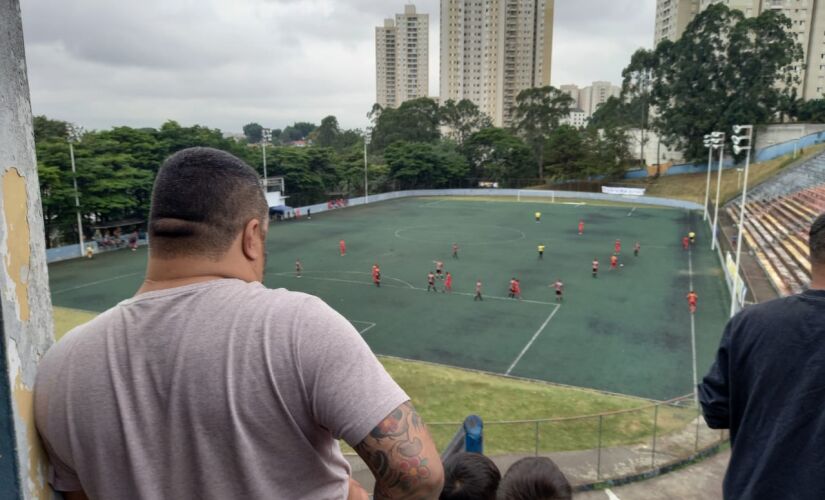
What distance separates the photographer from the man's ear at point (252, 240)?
6.62 ft

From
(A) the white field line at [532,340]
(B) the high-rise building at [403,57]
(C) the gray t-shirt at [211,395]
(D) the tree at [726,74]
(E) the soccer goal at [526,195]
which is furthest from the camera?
(B) the high-rise building at [403,57]

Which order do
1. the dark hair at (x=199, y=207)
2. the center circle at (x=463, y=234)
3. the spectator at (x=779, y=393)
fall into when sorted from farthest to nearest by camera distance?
1. the center circle at (x=463, y=234)
2. the spectator at (x=779, y=393)
3. the dark hair at (x=199, y=207)

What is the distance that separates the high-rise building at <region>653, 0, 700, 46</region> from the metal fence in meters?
99.6

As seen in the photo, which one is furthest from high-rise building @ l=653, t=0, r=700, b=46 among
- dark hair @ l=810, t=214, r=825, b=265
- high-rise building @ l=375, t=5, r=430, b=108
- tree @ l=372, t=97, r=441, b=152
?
dark hair @ l=810, t=214, r=825, b=265

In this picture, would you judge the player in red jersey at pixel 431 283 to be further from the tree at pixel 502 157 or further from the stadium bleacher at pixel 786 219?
the tree at pixel 502 157

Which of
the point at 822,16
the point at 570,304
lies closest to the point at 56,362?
the point at 570,304

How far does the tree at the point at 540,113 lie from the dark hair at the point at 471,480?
8528 centimetres

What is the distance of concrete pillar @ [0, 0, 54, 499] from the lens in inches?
66.7

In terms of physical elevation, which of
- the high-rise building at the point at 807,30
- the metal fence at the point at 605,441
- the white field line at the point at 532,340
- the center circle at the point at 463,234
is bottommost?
the white field line at the point at 532,340

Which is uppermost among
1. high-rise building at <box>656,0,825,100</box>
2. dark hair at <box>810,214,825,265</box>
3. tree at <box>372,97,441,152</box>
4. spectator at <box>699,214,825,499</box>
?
high-rise building at <box>656,0,825,100</box>

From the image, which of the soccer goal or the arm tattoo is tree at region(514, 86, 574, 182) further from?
the arm tattoo

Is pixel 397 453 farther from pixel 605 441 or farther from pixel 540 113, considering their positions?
pixel 540 113

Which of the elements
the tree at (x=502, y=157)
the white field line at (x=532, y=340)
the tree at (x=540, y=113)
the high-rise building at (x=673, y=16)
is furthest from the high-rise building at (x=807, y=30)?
the white field line at (x=532, y=340)

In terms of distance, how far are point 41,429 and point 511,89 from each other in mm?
147137
